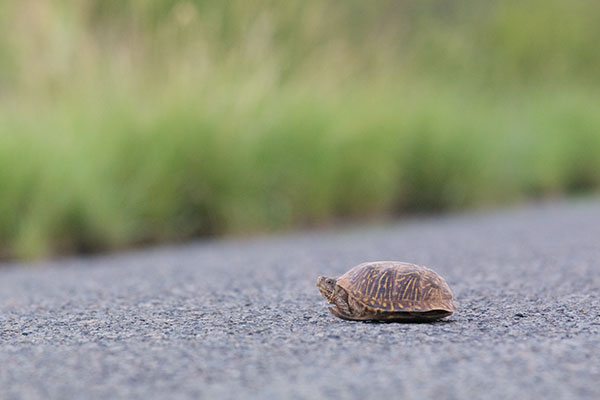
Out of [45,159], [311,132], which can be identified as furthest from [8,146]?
[311,132]

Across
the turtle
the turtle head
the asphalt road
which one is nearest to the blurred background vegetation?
the asphalt road

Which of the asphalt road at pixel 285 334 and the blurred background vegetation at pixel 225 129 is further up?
the blurred background vegetation at pixel 225 129

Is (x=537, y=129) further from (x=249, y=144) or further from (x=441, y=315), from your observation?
(x=441, y=315)

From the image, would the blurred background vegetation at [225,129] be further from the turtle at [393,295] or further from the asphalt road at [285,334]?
Answer: the turtle at [393,295]

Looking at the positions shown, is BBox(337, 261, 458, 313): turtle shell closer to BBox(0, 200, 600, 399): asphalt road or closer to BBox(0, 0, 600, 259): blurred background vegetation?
BBox(0, 200, 600, 399): asphalt road

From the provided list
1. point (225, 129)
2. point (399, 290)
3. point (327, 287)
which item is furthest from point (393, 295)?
point (225, 129)

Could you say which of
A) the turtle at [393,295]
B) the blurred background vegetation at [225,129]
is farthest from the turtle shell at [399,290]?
the blurred background vegetation at [225,129]
